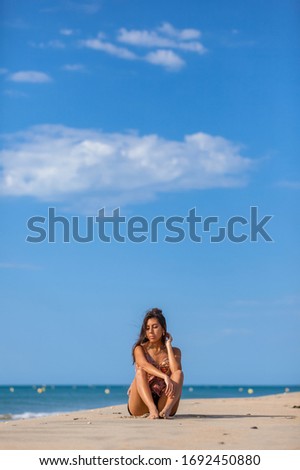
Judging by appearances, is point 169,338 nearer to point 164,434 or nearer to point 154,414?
point 154,414

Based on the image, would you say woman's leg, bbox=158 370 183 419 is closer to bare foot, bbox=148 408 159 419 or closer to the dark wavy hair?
bare foot, bbox=148 408 159 419

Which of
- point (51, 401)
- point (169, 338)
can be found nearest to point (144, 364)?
point (169, 338)

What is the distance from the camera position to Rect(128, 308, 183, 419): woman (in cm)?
572

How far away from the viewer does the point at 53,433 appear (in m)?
4.70

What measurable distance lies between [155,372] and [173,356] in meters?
0.18

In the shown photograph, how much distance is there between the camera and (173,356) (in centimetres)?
576

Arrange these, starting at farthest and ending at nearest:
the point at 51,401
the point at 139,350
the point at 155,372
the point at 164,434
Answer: the point at 51,401 < the point at 139,350 < the point at 155,372 < the point at 164,434

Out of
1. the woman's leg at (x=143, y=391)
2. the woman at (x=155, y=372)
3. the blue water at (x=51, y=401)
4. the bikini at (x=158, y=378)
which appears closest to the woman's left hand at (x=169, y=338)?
the woman at (x=155, y=372)

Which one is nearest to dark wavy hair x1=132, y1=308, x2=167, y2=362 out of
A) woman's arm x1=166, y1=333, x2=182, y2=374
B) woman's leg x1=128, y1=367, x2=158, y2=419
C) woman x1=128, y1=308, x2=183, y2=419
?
woman x1=128, y1=308, x2=183, y2=419

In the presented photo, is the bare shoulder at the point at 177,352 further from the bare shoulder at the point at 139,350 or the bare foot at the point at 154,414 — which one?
the bare foot at the point at 154,414
